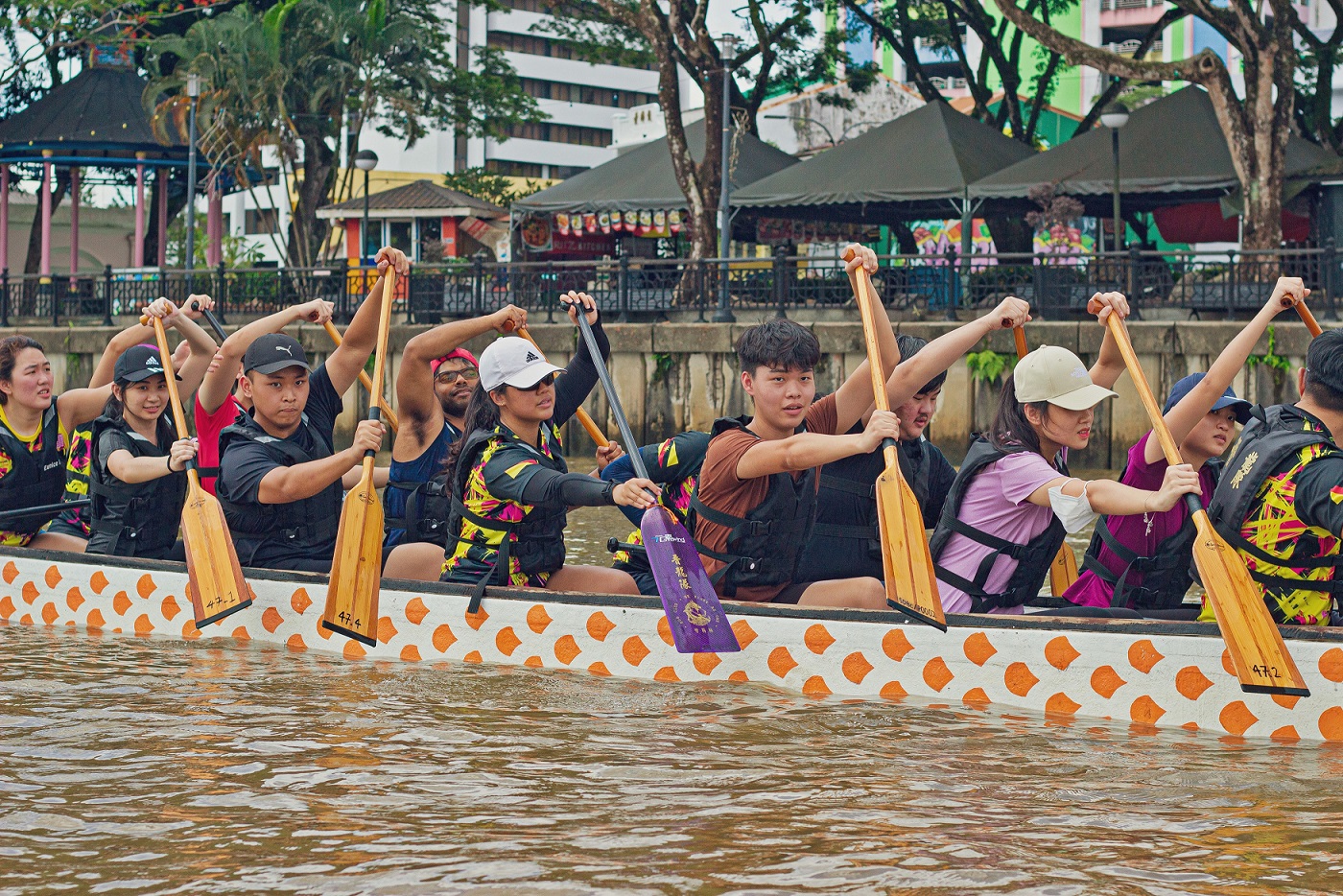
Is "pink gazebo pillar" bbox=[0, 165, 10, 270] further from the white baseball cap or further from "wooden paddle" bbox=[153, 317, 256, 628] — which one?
the white baseball cap

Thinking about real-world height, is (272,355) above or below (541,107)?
below

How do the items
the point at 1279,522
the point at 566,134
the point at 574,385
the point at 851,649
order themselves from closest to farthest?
the point at 1279,522 → the point at 851,649 → the point at 574,385 → the point at 566,134

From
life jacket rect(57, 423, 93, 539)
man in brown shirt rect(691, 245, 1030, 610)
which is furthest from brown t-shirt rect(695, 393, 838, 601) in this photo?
life jacket rect(57, 423, 93, 539)

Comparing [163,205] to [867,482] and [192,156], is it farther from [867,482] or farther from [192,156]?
[867,482]

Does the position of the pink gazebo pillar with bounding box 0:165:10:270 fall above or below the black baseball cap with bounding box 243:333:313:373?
above

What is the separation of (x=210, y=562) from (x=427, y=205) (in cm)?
3007

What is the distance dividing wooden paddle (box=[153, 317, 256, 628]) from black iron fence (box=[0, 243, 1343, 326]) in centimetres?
1071

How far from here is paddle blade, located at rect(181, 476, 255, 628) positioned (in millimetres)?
6957

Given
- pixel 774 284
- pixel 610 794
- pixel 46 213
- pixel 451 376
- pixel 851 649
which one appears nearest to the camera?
pixel 610 794

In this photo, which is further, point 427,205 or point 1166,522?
point 427,205

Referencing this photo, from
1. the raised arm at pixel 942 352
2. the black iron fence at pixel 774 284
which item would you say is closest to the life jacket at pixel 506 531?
the raised arm at pixel 942 352

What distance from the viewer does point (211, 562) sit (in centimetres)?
700

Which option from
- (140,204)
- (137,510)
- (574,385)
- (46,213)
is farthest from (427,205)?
(574,385)

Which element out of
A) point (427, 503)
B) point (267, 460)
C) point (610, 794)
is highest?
point (267, 460)
